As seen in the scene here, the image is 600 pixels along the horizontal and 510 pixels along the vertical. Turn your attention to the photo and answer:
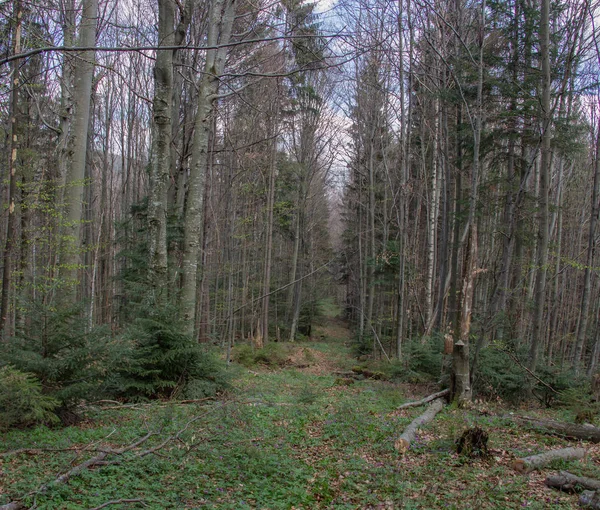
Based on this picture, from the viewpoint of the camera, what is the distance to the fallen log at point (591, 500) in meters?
3.66

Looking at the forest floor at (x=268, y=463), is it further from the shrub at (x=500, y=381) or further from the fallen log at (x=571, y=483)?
the shrub at (x=500, y=381)

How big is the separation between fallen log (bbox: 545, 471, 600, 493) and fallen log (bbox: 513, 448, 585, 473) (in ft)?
1.03

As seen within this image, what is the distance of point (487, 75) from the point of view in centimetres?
1062

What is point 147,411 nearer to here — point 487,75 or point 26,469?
point 26,469

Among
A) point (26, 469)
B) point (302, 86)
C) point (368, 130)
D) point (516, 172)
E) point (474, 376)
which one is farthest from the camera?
point (302, 86)

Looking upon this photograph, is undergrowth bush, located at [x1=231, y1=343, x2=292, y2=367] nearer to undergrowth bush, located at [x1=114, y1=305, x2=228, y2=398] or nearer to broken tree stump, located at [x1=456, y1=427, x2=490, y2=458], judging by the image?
undergrowth bush, located at [x1=114, y1=305, x2=228, y2=398]

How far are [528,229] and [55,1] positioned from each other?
14483 millimetres

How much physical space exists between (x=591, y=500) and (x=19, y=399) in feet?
18.9

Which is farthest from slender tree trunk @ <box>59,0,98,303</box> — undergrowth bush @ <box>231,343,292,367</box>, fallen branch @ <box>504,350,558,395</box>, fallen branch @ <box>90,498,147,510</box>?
fallen branch @ <box>504,350,558,395</box>

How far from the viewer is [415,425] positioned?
616cm

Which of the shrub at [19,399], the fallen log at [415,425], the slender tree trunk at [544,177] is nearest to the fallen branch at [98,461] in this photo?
the shrub at [19,399]

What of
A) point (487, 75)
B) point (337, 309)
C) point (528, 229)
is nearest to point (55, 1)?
point (487, 75)

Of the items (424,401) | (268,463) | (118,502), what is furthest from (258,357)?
(118,502)

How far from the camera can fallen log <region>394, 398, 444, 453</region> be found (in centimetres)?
529
